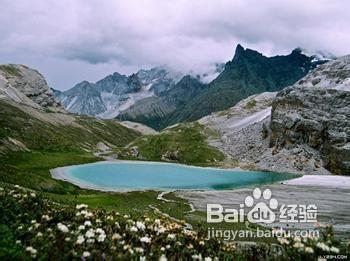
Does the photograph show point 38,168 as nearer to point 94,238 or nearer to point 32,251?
point 94,238

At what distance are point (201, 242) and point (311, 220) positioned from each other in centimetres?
4687

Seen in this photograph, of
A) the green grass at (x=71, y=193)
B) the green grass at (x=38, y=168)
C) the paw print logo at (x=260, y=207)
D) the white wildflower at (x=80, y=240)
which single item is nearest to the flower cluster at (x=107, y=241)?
A: the white wildflower at (x=80, y=240)

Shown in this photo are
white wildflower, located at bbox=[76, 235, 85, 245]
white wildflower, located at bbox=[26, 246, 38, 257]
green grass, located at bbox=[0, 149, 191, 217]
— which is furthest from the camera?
green grass, located at bbox=[0, 149, 191, 217]

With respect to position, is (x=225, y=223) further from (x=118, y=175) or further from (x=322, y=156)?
(x=322, y=156)

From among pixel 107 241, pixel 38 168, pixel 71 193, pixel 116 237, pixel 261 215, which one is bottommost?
pixel 261 215

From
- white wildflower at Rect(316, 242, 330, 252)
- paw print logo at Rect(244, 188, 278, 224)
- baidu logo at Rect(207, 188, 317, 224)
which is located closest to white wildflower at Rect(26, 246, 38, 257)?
white wildflower at Rect(316, 242, 330, 252)

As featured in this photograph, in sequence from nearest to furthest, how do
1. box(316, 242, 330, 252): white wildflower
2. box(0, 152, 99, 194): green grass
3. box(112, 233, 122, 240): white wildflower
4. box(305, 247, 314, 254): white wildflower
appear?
box(305, 247, 314, 254): white wildflower
box(316, 242, 330, 252): white wildflower
box(112, 233, 122, 240): white wildflower
box(0, 152, 99, 194): green grass

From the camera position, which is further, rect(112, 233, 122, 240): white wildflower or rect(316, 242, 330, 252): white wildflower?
rect(112, 233, 122, 240): white wildflower

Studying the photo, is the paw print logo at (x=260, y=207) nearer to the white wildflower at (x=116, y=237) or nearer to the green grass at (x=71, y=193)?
the green grass at (x=71, y=193)

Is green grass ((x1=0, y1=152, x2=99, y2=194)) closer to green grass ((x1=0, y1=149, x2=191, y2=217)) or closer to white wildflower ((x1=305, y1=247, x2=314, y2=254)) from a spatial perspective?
green grass ((x1=0, y1=149, x2=191, y2=217))

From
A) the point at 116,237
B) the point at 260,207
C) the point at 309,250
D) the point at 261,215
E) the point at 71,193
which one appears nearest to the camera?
the point at 309,250

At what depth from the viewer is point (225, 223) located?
47.3 m

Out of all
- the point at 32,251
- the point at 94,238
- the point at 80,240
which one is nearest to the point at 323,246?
the point at 94,238

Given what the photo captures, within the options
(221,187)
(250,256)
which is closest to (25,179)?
(221,187)
